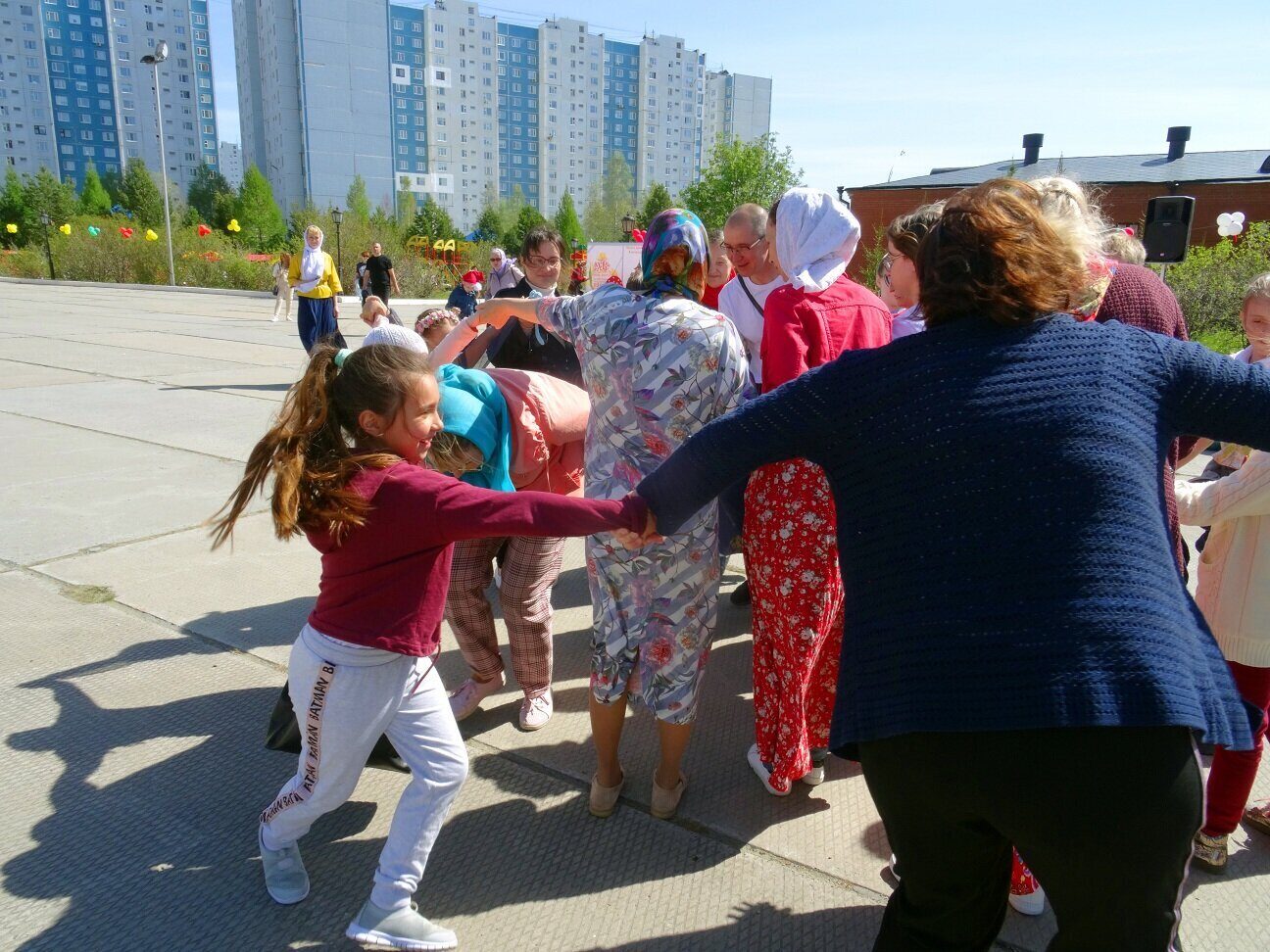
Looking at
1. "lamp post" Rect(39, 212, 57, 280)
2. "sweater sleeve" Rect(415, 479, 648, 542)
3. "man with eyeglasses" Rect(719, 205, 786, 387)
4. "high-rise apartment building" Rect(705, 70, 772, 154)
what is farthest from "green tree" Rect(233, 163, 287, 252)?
"high-rise apartment building" Rect(705, 70, 772, 154)

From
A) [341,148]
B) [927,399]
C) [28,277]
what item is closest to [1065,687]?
[927,399]

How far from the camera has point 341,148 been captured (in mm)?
86000

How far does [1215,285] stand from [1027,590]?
17.9 meters

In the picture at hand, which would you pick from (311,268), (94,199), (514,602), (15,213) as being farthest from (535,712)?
(94,199)

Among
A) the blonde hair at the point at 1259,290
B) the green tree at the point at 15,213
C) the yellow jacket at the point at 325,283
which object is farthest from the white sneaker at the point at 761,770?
the green tree at the point at 15,213

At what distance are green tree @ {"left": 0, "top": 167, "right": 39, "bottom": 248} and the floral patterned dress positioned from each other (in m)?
55.9

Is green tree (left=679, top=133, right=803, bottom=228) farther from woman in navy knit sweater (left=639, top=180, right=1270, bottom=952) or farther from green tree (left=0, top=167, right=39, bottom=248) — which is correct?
woman in navy knit sweater (left=639, top=180, right=1270, bottom=952)

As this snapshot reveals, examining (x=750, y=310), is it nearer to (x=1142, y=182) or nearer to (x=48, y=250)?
(x=1142, y=182)

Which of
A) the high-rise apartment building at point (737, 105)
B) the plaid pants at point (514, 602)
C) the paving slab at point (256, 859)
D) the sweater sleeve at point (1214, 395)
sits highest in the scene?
the high-rise apartment building at point (737, 105)

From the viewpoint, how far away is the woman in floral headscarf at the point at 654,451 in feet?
8.37

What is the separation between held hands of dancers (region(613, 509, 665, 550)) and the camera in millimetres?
1976

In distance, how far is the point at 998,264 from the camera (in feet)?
4.79

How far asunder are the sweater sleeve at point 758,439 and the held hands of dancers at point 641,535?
63mm

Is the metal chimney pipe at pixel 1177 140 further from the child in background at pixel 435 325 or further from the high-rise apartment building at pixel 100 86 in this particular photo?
the high-rise apartment building at pixel 100 86
